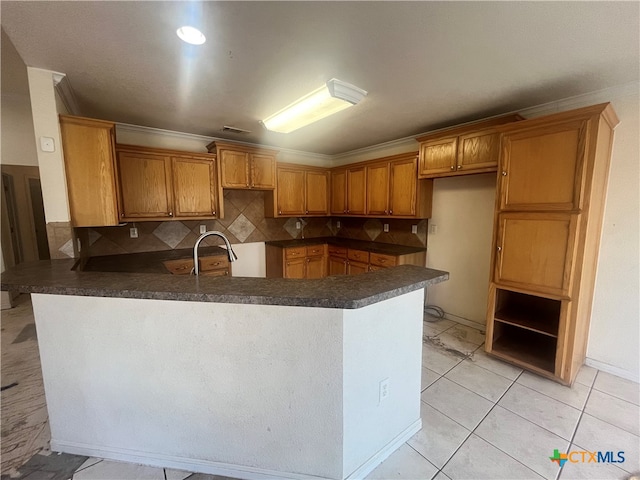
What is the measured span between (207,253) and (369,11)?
9.25 ft

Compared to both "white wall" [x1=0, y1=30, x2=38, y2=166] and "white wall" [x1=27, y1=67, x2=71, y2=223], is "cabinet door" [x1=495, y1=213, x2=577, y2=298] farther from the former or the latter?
"white wall" [x1=0, y1=30, x2=38, y2=166]

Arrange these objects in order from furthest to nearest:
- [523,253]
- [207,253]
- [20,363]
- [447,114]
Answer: [207,253] → [447,114] → [20,363] → [523,253]

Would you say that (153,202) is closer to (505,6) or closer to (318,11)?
(318,11)

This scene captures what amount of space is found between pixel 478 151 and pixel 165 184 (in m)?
3.41

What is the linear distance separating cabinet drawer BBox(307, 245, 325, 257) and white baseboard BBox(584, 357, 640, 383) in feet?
10.5

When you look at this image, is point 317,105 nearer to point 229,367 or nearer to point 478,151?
point 478,151

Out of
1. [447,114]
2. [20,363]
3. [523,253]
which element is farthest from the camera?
[447,114]

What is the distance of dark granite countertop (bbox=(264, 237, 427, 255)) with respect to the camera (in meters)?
3.43

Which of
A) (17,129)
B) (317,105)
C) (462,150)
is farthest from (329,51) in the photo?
(17,129)

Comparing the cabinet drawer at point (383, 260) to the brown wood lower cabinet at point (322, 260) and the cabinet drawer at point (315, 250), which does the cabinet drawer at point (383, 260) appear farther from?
the cabinet drawer at point (315, 250)

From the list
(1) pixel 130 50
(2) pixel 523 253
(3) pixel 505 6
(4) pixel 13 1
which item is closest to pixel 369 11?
(3) pixel 505 6

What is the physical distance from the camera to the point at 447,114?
8.69 ft

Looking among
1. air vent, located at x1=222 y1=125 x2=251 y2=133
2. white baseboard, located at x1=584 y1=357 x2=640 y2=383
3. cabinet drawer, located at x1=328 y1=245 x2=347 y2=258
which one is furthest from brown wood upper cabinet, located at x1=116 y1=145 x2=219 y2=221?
white baseboard, located at x1=584 y1=357 x2=640 y2=383

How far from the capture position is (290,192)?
3.96 metres
